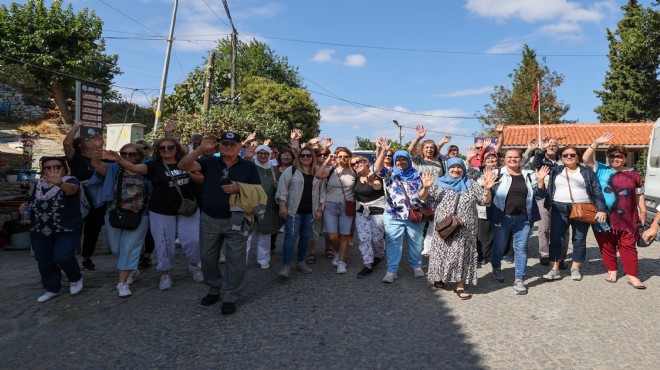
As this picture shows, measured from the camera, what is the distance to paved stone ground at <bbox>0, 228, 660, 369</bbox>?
10.8 ft

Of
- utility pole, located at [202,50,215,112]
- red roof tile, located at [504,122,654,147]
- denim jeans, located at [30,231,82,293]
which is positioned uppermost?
utility pole, located at [202,50,215,112]

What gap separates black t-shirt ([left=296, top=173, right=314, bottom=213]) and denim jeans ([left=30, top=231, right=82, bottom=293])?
2.62m

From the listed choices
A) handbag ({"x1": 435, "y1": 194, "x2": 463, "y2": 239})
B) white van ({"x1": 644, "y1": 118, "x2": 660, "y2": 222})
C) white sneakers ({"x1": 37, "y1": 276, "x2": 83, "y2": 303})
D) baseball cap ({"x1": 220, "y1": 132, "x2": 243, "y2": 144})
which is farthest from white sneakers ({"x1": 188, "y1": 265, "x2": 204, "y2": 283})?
white van ({"x1": 644, "y1": 118, "x2": 660, "y2": 222})

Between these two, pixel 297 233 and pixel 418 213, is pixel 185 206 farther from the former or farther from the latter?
pixel 418 213

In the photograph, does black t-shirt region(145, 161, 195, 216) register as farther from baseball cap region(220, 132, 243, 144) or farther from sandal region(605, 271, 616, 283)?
sandal region(605, 271, 616, 283)

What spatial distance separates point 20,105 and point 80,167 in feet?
101

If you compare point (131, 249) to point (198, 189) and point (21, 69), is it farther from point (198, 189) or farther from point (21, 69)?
point (21, 69)

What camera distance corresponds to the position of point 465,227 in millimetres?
4957

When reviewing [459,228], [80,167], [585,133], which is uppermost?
[585,133]

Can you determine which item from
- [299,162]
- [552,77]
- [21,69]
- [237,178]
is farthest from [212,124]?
[552,77]

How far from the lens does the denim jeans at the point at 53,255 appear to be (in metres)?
4.60

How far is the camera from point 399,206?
543 cm

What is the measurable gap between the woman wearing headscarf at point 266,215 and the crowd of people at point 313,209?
20 millimetres

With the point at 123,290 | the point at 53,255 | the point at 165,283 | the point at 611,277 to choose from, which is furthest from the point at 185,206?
the point at 611,277
